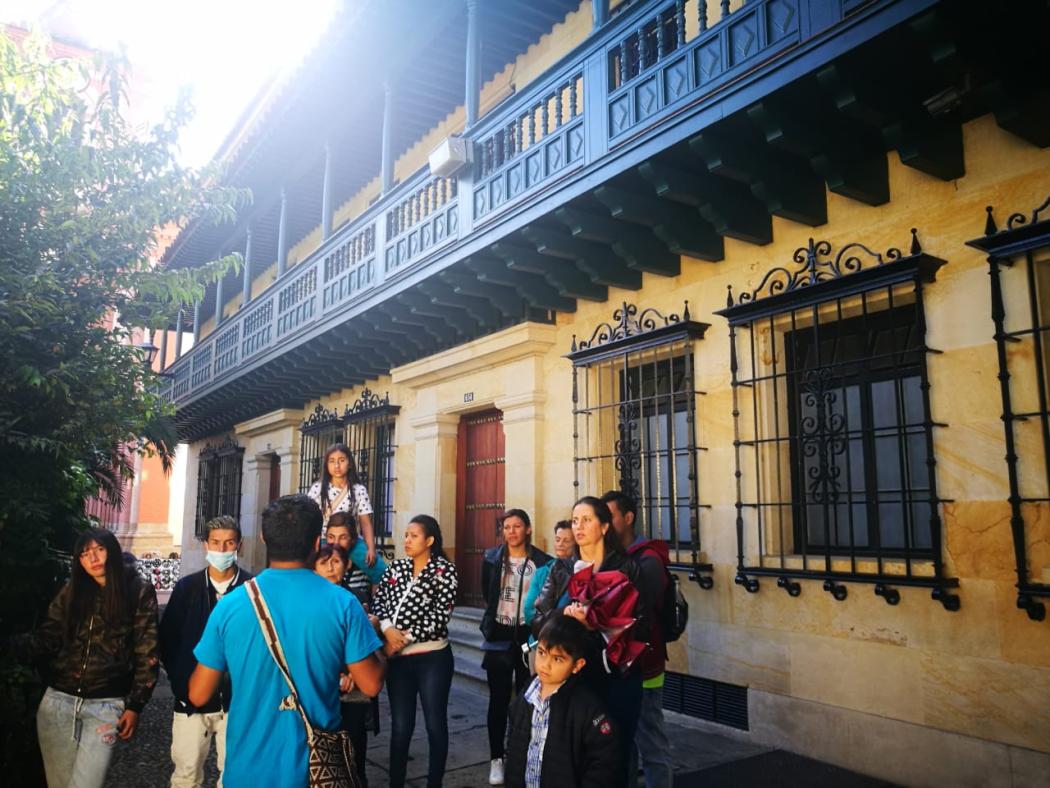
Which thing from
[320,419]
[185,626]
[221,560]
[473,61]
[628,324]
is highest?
[473,61]

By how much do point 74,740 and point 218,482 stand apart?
1577cm

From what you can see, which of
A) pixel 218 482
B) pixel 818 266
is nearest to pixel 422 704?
pixel 818 266

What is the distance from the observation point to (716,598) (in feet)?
20.3

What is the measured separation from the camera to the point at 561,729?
115 inches

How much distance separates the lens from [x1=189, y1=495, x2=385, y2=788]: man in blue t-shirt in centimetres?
255

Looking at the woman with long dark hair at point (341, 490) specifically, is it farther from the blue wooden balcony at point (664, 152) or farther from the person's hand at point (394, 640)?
the blue wooden balcony at point (664, 152)

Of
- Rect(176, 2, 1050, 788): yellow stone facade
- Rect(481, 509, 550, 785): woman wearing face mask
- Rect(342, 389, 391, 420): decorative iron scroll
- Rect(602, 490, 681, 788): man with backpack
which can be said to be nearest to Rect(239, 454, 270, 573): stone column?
Rect(342, 389, 391, 420): decorative iron scroll

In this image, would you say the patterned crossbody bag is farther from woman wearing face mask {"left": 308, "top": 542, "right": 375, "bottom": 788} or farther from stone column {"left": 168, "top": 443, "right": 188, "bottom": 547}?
stone column {"left": 168, "top": 443, "right": 188, "bottom": 547}

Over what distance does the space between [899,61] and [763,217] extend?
6.32ft

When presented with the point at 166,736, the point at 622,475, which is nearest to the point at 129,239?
the point at 166,736

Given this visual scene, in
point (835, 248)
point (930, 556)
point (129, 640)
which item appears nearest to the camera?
point (129, 640)

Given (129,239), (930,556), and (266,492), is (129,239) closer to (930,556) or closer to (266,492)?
(930,556)

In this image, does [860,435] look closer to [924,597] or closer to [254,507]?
[924,597]

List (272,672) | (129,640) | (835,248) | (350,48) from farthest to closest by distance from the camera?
(350,48)
(835,248)
(129,640)
(272,672)
